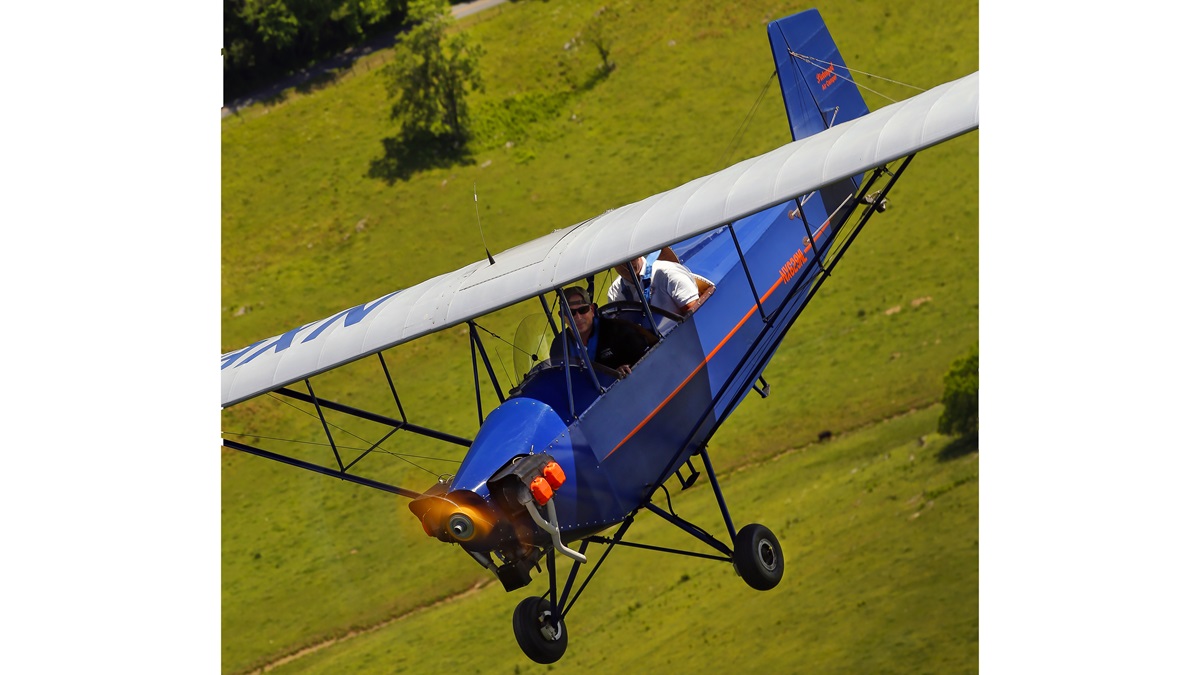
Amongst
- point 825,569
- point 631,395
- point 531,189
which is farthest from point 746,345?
Result: point 531,189

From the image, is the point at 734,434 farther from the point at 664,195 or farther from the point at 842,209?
the point at 664,195

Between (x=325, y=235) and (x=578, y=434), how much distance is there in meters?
11.6

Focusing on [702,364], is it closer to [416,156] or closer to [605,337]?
[605,337]

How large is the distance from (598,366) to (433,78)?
13.6 meters

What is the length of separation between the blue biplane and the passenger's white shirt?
0.08 m

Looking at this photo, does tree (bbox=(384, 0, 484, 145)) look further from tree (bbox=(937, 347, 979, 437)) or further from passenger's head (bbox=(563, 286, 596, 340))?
passenger's head (bbox=(563, 286, 596, 340))

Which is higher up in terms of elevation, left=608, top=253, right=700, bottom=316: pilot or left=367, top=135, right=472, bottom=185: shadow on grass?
left=608, top=253, right=700, bottom=316: pilot

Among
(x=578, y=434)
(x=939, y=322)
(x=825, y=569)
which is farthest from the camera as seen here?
(x=939, y=322)

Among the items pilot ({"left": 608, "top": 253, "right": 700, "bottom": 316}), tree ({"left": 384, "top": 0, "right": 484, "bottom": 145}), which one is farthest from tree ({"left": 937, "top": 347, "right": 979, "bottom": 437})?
tree ({"left": 384, "top": 0, "right": 484, "bottom": 145})

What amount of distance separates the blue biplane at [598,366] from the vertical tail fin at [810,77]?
7.66ft

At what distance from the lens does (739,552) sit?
934 centimetres

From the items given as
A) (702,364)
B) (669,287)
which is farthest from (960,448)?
(669,287)

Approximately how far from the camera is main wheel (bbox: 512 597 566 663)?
28.7 ft

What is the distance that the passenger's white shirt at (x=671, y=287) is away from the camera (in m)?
9.49
